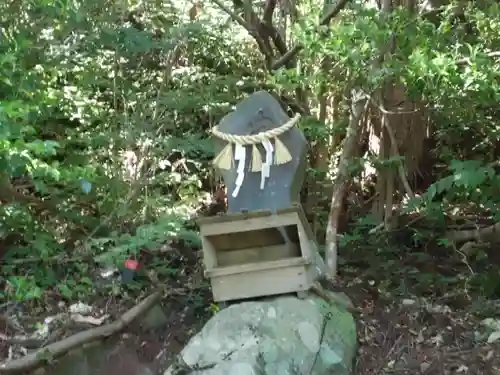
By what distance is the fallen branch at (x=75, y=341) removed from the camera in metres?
2.96

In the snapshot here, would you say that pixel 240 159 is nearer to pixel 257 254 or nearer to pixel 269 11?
pixel 257 254

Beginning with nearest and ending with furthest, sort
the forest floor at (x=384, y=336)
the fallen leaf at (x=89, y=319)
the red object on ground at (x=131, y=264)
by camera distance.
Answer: the forest floor at (x=384, y=336) < the fallen leaf at (x=89, y=319) < the red object on ground at (x=131, y=264)

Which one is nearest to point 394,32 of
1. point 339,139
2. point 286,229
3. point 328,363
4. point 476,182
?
point 476,182

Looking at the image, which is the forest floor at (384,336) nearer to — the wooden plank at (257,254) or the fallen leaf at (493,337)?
the fallen leaf at (493,337)

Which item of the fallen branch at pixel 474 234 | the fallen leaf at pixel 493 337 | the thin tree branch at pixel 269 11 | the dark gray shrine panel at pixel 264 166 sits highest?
the thin tree branch at pixel 269 11

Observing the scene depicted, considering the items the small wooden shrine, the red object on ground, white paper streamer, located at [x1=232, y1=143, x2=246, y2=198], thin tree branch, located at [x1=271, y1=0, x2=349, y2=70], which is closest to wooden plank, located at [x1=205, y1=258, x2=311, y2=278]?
the small wooden shrine

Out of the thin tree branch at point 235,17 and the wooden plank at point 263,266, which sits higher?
the thin tree branch at point 235,17

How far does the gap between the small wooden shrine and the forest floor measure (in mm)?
470

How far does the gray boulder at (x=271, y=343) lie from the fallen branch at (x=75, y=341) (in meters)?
0.67

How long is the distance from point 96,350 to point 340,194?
169cm

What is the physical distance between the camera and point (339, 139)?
17.2 ft

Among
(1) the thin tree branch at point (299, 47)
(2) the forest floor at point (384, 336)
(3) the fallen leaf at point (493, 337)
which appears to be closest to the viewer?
(2) the forest floor at point (384, 336)

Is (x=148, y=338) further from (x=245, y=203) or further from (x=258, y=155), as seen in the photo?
(x=258, y=155)

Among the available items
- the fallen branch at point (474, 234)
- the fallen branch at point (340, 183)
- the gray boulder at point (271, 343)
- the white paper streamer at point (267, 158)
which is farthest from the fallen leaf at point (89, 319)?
the fallen branch at point (474, 234)
